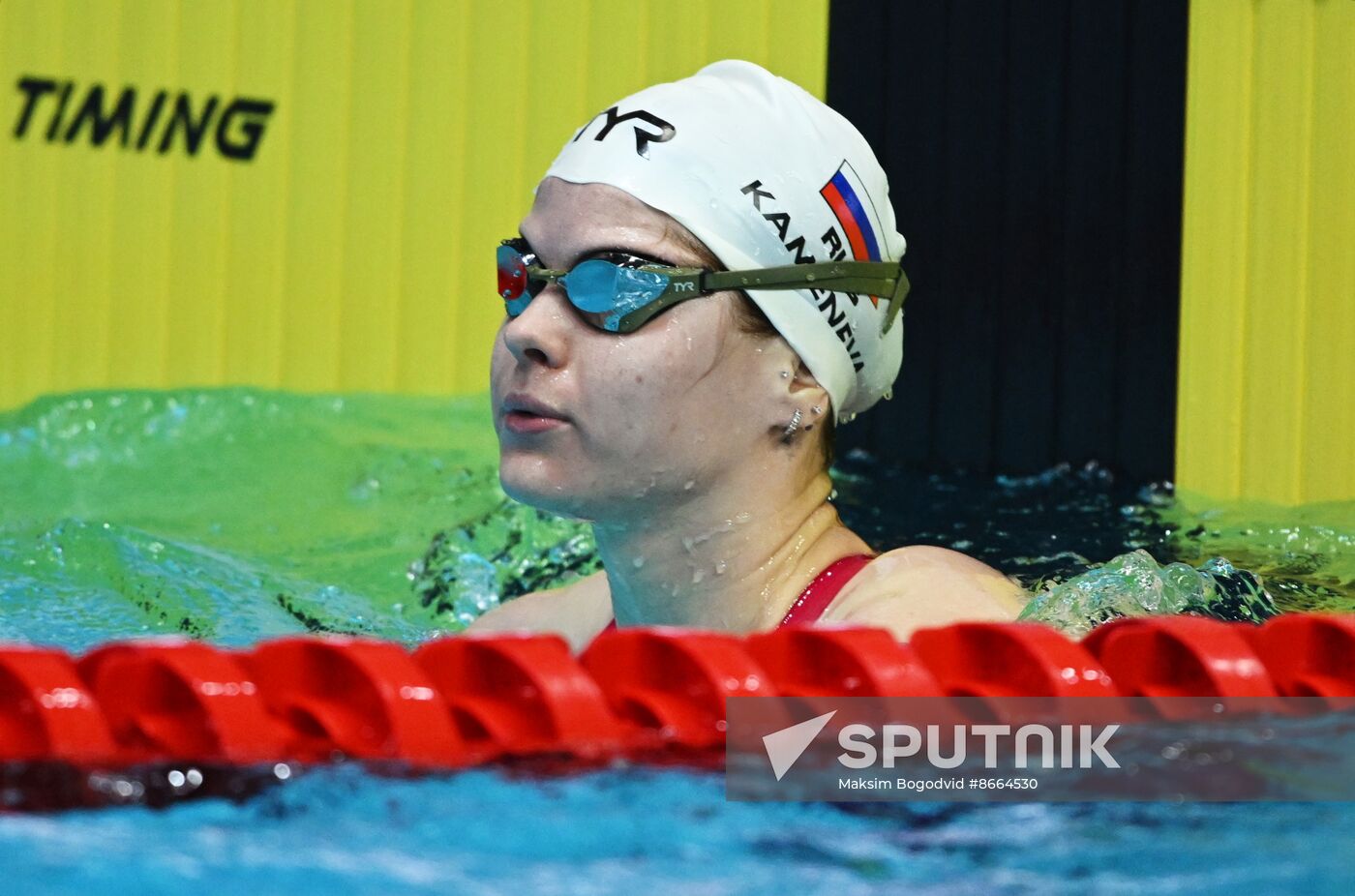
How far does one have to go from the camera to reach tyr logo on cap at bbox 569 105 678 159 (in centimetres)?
229

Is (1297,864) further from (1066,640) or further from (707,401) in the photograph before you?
(707,401)

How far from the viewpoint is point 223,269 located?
4859 millimetres

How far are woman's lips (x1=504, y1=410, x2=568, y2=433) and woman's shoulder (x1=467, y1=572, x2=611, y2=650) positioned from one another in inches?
22.3

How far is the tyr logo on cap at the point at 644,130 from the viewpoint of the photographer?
2.29 metres

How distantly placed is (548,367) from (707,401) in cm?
22

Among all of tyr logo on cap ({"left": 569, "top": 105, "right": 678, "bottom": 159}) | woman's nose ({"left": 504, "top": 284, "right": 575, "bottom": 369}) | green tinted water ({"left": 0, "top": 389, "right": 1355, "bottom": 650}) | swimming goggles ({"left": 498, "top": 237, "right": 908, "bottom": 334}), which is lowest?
green tinted water ({"left": 0, "top": 389, "right": 1355, "bottom": 650})

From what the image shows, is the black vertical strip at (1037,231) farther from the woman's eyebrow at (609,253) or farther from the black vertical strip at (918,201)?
the woman's eyebrow at (609,253)

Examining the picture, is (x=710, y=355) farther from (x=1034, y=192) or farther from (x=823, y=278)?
(x=1034, y=192)

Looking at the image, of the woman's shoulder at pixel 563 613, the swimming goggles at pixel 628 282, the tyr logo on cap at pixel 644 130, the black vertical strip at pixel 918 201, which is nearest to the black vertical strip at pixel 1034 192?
the black vertical strip at pixel 918 201

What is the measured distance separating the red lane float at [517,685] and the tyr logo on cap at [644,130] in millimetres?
762

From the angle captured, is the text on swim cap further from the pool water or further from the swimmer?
the pool water

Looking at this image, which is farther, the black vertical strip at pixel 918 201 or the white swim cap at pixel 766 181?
the black vertical strip at pixel 918 201
